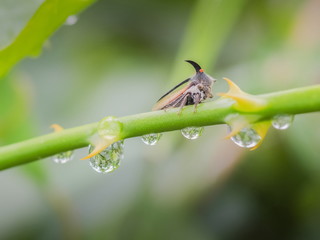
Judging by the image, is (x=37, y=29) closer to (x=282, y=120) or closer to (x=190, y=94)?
(x=190, y=94)

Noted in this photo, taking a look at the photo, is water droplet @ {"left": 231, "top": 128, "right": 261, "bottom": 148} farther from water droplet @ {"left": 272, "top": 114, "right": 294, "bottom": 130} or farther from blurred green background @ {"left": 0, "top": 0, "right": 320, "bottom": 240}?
blurred green background @ {"left": 0, "top": 0, "right": 320, "bottom": 240}

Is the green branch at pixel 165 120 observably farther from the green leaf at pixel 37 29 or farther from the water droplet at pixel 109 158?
the green leaf at pixel 37 29

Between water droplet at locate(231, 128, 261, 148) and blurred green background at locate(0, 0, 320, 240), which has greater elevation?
blurred green background at locate(0, 0, 320, 240)

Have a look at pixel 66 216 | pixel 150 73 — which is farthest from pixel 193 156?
pixel 150 73

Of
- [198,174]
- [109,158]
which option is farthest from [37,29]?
[198,174]

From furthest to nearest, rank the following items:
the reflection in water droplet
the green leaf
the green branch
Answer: the green leaf, the reflection in water droplet, the green branch

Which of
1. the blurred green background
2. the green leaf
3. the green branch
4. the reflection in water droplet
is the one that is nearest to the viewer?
the green branch

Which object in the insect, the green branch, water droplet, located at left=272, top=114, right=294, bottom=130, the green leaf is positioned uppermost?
the green leaf

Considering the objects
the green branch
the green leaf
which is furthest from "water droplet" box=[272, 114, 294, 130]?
the green leaf
